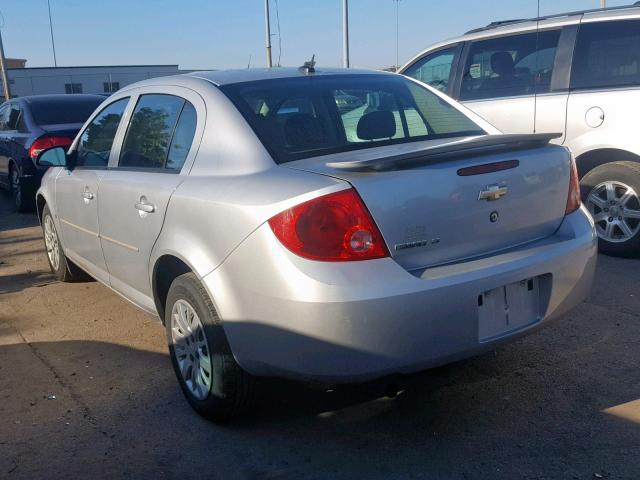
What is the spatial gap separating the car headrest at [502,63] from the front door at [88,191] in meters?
3.76

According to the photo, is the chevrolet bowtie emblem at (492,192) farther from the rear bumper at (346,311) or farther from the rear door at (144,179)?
the rear door at (144,179)

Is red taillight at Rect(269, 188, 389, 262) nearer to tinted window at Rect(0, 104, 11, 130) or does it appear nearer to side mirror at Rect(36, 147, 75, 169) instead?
side mirror at Rect(36, 147, 75, 169)

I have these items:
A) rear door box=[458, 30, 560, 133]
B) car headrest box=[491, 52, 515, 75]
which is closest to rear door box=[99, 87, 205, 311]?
rear door box=[458, 30, 560, 133]

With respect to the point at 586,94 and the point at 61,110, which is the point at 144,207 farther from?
the point at 61,110

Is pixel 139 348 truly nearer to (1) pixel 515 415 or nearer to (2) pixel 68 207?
(2) pixel 68 207

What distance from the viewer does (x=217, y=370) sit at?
10.1 ft

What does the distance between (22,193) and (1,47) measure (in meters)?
19.9

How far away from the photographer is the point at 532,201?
3.13 m

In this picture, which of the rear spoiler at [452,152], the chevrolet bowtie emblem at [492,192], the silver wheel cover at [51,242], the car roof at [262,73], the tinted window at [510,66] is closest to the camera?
the rear spoiler at [452,152]

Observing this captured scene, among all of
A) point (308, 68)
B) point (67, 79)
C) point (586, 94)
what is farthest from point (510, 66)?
point (67, 79)

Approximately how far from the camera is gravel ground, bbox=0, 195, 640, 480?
2854 mm

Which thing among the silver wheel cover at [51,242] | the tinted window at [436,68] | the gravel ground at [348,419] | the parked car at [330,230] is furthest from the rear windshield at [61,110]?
the parked car at [330,230]

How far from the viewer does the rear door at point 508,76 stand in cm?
616

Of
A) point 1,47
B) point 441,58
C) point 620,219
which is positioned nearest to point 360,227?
point 620,219
